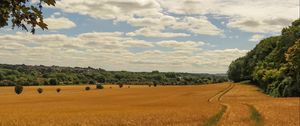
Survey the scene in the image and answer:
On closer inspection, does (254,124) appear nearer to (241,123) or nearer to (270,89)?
(241,123)

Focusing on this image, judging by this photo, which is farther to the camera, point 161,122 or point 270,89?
point 270,89

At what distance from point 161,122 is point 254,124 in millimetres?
7525

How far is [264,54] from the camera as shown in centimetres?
13588

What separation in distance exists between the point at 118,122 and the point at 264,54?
335ft

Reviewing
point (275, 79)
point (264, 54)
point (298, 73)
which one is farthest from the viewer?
point (264, 54)

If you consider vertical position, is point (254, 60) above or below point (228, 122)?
above

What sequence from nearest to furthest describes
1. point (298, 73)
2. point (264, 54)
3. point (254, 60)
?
point (298, 73), point (264, 54), point (254, 60)

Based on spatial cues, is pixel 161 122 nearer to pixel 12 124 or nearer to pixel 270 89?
pixel 12 124

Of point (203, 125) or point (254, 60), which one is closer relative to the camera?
point (203, 125)

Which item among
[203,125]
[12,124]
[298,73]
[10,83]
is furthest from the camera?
[10,83]

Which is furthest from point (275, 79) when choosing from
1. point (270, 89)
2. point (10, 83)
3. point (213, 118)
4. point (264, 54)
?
point (10, 83)

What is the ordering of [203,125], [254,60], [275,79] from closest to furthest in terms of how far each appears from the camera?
[203,125]
[275,79]
[254,60]

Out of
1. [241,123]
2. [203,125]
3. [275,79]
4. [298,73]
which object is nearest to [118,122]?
[203,125]

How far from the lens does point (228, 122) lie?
125 feet
